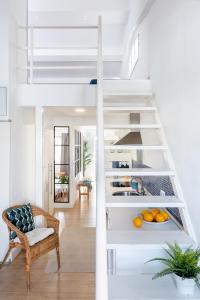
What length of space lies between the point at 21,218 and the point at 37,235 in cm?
34

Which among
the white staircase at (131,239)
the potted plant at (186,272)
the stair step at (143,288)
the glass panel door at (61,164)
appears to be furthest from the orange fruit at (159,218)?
the glass panel door at (61,164)

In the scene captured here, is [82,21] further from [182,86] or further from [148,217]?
[148,217]

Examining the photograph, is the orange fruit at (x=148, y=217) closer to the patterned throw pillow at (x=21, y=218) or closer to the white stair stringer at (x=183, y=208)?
the white stair stringer at (x=183, y=208)

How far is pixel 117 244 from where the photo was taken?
1.83m

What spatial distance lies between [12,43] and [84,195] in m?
5.52

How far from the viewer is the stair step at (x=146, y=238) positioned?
1835mm

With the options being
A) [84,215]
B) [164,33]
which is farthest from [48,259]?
[164,33]

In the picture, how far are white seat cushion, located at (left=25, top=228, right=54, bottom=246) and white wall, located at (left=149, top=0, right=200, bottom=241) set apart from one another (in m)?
1.88

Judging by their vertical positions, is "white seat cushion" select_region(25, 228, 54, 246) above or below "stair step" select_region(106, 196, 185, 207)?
below

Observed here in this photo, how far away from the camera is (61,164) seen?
698cm

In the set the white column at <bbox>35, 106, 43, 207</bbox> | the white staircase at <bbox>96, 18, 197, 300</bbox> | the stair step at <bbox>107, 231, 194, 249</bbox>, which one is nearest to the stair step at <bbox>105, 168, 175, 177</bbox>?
the white staircase at <bbox>96, 18, 197, 300</bbox>

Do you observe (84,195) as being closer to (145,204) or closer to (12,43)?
(12,43)

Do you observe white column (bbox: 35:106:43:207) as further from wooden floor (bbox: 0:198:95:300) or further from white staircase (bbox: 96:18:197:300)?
white staircase (bbox: 96:18:197:300)

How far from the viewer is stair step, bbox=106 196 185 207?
213cm
